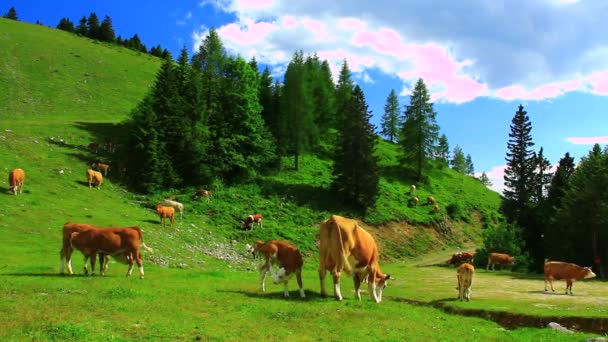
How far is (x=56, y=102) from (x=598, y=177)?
233 feet

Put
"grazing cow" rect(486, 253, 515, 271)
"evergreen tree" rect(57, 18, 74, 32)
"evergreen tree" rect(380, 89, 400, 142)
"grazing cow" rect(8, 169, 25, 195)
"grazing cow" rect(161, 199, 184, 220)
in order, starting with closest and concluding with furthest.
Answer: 1. "grazing cow" rect(8, 169, 25, 195)
2. "grazing cow" rect(486, 253, 515, 271)
3. "grazing cow" rect(161, 199, 184, 220)
4. "evergreen tree" rect(380, 89, 400, 142)
5. "evergreen tree" rect(57, 18, 74, 32)

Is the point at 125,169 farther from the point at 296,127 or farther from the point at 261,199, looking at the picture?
the point at 296,127

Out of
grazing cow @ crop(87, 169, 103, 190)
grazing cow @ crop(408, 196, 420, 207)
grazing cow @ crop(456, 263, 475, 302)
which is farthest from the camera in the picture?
grazing cow @ crop(408, 196, 420, 207)

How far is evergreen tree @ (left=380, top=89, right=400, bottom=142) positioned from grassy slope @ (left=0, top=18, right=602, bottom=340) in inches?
743

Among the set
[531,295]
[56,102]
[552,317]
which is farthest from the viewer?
[56,102]

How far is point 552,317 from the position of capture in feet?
51.8

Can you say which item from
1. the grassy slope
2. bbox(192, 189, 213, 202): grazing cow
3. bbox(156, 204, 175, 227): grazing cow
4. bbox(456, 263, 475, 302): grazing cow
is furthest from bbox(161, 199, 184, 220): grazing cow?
bbox(456, 263, 475, 302): grazing cow

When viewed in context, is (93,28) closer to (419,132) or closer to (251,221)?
(419,132)

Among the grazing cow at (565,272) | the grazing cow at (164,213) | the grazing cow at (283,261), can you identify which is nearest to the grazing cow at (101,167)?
the grazing cow at (164,213)

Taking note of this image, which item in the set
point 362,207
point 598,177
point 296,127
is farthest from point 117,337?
point 296,127

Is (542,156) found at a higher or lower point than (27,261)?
higher

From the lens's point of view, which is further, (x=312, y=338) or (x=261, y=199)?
(x=261, y=199)

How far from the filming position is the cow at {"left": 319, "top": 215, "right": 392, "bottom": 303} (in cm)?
1664

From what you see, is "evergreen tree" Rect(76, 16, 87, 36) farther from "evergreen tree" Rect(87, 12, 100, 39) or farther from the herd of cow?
the herd of cow
